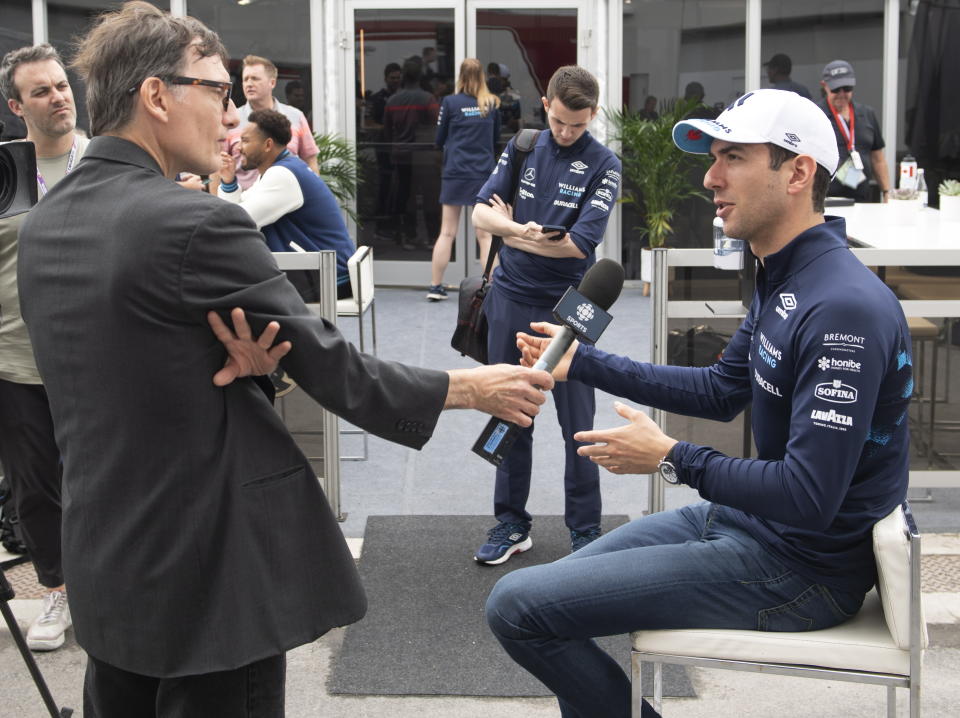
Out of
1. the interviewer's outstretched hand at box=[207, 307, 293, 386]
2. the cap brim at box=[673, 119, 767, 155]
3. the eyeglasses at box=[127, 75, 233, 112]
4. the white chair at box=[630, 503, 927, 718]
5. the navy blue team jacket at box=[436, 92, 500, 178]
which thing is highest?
the navy blue team jacket at box=[436, 92, 500, 178]

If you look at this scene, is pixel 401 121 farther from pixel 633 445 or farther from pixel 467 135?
pixel 633 445

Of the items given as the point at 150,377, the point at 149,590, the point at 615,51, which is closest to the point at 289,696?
the point at 149,590

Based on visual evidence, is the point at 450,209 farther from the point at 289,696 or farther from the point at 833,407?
the point at 833,407

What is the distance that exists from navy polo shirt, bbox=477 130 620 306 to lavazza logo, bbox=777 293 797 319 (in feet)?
7.03

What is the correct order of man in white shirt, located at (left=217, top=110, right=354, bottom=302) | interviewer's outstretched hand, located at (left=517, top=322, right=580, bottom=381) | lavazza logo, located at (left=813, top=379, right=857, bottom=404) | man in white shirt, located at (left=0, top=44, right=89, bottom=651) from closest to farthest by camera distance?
lavazza logo, located at (left=813, top=379, right=857, bottom=404) → interviewer's outstretched hand, located at (left=517, top=322, right=580, bottom=381) → man in white shirt, located at (left=0, top=44, right=89, bottom=651) → man in white shirt, located at (left=217, top=110, right=354, bottom=302)

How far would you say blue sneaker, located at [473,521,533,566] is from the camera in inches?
192

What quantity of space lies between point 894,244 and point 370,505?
8.68ft

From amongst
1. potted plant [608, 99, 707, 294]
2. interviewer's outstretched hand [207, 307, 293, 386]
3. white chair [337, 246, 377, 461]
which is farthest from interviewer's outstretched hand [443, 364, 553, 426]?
potted plant [608, 99, 707, 294]

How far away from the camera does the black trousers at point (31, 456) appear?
409cm

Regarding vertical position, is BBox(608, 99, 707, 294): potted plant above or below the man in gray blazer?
above

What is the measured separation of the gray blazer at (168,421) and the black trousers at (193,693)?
0.26ft

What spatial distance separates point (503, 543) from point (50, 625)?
178 centimetres

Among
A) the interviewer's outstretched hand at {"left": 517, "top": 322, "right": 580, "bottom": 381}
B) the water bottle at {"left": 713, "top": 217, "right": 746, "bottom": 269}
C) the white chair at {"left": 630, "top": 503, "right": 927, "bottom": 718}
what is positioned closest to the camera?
the white chair at {"left": 630, "top": 503, "right": 927, "bottom": 718}

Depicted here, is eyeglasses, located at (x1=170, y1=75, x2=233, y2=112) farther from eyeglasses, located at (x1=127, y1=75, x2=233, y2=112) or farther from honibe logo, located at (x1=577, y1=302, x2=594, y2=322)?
honibe logo, located at (x1=577, y1=302, x2=594, y2=322)
